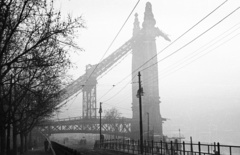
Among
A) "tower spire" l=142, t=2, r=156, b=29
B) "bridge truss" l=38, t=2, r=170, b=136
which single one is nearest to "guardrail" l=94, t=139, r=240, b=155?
"bridge truss" l=38, t=2, r=170, b=136

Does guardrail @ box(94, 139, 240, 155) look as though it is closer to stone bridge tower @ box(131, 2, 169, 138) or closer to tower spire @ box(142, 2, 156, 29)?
stone bridge tower @ box(131, 2, 169, 138)

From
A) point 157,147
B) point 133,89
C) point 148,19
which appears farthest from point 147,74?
point 157,147

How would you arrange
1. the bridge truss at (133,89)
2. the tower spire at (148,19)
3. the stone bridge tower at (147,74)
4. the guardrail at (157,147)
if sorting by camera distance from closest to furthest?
1. the guardrail at (157,147)
2. the bridge truss at (133,89)
3. the stone bridge tower at (147,74)
4. the tower spire at (148,19)

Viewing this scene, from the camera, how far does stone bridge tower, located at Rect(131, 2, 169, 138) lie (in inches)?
4697

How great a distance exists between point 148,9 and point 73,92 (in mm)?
56398

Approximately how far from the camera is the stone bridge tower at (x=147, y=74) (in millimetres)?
119312

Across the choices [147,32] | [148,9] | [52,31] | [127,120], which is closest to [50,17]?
[52,31]

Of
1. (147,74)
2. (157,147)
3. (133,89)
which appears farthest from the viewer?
(133,89)

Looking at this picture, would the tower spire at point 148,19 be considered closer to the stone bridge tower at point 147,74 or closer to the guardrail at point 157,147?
the stone bridge tower at point 147,74

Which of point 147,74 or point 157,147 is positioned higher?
point 147,74

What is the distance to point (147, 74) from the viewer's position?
407 feet

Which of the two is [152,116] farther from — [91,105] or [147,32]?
[147,32]

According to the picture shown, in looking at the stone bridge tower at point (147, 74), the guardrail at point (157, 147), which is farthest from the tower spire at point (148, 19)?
the guardrail at point (157, 147)

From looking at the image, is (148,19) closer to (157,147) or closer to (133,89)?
(133,89)
